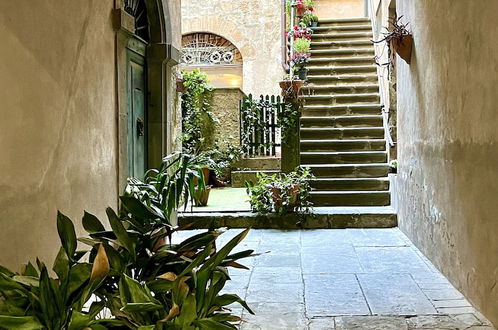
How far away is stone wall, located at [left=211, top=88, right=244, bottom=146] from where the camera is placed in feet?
32.2

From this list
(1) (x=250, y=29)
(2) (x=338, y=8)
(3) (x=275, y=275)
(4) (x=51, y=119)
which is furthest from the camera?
(1) (x=250, y=29)

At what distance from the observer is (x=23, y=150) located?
254cm

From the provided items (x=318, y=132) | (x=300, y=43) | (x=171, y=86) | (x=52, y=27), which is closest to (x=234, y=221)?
(x=171, y=86)

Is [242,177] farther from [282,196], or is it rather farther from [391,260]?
[391,260]

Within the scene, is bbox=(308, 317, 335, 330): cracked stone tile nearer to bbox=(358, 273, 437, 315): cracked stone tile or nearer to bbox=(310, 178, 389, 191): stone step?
bbox=(358, 273, 437, 315): cracked stone tile

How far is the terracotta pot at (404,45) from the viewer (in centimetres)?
498

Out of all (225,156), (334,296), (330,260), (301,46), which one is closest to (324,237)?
(330,260)

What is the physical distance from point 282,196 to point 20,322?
4.61m

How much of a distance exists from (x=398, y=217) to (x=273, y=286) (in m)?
2.82

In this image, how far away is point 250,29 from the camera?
13953mm

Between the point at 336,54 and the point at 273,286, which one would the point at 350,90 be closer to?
the point at 336,54

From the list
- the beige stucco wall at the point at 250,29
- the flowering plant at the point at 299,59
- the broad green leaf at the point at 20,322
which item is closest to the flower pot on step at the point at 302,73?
the flowering plant at the point at 299,59

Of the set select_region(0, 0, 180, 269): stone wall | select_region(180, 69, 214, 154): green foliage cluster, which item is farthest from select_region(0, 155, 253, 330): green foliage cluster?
select_region(180, 69, 214, 154): green foliage cluster

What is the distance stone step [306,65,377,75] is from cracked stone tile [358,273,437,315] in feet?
20.8
